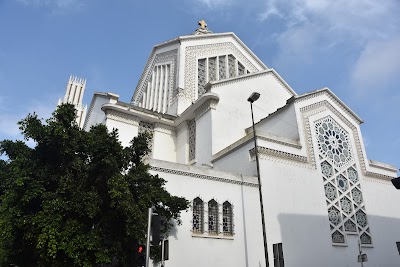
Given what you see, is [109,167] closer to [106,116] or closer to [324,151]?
[106,116]

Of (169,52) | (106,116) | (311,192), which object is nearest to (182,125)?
(106,116)

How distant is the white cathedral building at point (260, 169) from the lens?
1489cm

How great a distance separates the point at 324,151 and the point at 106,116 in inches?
522

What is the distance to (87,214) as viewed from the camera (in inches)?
394

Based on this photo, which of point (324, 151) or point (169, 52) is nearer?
point (324, 151)

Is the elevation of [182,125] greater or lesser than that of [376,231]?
greater

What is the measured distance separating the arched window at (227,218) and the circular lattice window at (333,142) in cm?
727

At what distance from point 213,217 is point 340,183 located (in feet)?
28.6

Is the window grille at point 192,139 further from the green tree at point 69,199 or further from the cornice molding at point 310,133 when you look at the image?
the green tree at point 69,199

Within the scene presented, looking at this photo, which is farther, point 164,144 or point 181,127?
point 181,127

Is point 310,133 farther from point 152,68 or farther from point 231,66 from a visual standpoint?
point 152,68

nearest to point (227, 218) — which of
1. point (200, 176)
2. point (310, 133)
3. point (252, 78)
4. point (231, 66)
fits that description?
point (200, 176)

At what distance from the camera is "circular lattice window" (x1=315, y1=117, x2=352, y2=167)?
20.1m

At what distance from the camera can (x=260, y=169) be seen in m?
16.8
